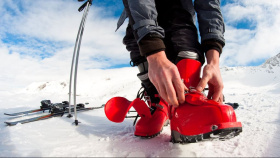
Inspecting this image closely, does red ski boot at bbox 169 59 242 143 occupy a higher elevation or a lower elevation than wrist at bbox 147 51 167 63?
lower

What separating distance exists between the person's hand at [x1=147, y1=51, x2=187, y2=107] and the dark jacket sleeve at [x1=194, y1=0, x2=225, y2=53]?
14.4 inches

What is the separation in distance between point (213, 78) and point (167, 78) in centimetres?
27

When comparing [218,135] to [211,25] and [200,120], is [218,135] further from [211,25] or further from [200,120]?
[211,25]

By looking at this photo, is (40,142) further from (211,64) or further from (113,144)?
(211,64)

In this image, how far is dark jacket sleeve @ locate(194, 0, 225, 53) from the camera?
2.90 feet

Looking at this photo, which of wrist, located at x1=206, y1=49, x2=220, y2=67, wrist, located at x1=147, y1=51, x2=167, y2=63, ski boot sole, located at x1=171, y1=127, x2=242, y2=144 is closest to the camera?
ski boot sole, located at x1=171, y1=127, x2=242, y2=144

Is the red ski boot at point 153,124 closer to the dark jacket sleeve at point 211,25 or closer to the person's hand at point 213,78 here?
the person's hand at point 213,78

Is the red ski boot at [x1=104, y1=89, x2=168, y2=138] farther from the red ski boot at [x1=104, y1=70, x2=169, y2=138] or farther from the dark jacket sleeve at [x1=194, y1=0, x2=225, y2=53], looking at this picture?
the dark jacket sleeve at [x1=194, y1=0, x2=225, y2=53]

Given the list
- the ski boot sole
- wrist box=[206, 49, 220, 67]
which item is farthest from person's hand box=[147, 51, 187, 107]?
wrist box=[206, 49, 220, 67]

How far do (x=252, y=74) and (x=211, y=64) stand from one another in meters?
9.00

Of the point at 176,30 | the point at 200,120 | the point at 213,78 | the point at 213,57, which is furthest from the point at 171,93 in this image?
the point at 176,30

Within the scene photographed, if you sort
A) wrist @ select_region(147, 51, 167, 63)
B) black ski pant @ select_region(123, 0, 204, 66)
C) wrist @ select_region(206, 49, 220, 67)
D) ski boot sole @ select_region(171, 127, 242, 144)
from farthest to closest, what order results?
1. black ski pant @ select_region(123, 0, 204, 66)
2. wrist @ select_region(206, 49, 220, 67)
3. wrist @ select_region(147, 51, 167, 63)
4. ski boot sole @ select_region(171, 127, 242, 144)

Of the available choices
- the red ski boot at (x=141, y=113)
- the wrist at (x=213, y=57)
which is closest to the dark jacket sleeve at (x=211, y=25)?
the wrist at (x=213, y=57)

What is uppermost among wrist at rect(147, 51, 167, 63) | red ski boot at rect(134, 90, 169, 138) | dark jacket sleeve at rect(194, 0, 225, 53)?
dark jacket sleeve at rect(194, 0, 225, 53)
